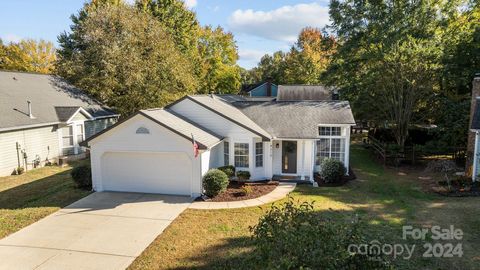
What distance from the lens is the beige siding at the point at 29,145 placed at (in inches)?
757

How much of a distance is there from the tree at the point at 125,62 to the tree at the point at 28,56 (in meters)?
17.3

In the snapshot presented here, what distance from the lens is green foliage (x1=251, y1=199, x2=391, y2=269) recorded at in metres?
5.16

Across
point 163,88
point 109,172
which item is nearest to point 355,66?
point 163,88

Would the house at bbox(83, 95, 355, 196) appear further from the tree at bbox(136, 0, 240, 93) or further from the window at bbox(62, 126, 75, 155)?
the tree at bbox(136, 0, 240, 93)

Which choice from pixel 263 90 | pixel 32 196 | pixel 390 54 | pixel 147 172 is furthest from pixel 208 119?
pixel 263 90

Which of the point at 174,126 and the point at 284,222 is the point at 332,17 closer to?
the point at 174,126

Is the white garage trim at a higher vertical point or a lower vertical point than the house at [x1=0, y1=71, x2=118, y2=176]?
lower

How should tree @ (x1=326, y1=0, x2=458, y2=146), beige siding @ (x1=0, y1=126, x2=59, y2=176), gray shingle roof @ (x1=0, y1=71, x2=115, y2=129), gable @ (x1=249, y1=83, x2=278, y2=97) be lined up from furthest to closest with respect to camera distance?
1. gable @ (x1=249, y1=83, x2=278, y2=97)
2. tree @ (x1=326, y1=0, x2=458, y2=146)
3. gray shingle roof @ (x1=0, y1=71, x2=115, y2=129)
4. beige siding @ (x1=0, y1=126, x2=59, y2=176)

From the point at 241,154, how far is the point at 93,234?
8.46 metres

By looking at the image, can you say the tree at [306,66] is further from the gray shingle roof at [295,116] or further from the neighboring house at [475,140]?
the neighboring house at [475,140]

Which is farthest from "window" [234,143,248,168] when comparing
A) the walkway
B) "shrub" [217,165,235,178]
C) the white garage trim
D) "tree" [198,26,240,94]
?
"tree" [198,26,240,94]

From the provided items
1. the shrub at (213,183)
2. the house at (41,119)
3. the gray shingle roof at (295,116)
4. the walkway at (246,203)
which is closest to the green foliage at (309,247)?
the walkway at (246,203)

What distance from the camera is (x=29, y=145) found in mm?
20984

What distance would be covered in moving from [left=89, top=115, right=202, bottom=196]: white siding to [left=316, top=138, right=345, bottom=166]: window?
310 inches
